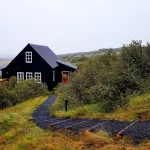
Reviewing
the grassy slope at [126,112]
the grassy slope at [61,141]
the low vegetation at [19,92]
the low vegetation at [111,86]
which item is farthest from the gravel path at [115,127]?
the low vegetation at [19,92]

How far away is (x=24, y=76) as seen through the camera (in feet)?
119

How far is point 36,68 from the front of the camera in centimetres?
3553

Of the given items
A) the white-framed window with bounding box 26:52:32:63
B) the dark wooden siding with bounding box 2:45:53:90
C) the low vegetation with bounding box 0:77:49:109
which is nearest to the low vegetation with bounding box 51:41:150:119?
the low vegetation with bounding box 0:77:49:109

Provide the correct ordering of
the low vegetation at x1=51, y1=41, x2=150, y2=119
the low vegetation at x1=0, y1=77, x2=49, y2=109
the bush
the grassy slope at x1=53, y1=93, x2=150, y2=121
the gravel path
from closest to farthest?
the gravel path < the grassy slope at x1=53, y1=93, x2=150, y2=121 < the low vegetation at x1=51, y1=41, x2=150, y2=119 < the bush < the low vegetation at x1=0, y1=77, x2=49, y2=109

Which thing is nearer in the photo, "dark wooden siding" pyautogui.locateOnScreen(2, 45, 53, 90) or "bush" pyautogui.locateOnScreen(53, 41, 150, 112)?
"bush" pyautogui.locateOnScreen(53, 41, 150, 112)

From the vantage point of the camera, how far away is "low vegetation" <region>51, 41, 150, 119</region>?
15.2m

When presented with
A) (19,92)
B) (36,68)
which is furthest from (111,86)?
(36,68)

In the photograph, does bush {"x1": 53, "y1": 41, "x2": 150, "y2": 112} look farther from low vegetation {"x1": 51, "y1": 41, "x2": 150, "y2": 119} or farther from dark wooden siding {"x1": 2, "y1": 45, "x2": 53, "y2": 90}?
dark wooden siding {"x1": 2, "y1": 45, "x2": 53, "y2": 90}

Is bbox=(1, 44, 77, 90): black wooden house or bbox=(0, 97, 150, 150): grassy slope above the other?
bbox=(1, 44, 77, 90): black wooden house

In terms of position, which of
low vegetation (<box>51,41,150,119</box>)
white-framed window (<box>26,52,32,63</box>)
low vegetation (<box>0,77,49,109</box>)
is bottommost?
low vegetation (<box>0,77,49,109</box>)

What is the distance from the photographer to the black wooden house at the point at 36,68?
1382 inches

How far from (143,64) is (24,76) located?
20495 mm

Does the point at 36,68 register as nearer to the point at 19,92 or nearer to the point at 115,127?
the point at 19,92

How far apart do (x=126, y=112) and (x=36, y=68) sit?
23145 millimetres
